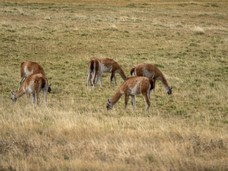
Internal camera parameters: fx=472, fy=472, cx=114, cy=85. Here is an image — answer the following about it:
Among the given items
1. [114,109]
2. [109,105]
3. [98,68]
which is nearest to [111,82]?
[98,68]

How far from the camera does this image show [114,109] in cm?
1461

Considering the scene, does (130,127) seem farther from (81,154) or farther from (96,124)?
(81,154)

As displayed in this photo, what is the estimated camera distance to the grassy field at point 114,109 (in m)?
8.70

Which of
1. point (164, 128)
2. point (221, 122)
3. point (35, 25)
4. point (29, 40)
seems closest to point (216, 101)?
point (221, 122)

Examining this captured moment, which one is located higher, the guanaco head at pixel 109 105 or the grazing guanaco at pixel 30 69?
the grazing guanaco at pixel 30 69

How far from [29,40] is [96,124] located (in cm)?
1944

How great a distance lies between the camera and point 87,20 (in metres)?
42.2

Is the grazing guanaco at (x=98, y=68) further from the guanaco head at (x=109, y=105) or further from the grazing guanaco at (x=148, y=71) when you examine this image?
the guanaco head at (x=109, y=105)

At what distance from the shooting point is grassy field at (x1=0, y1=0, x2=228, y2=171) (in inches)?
342

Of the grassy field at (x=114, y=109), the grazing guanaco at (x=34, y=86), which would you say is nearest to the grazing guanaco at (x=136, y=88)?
the grassy field at (x=114, y=109)

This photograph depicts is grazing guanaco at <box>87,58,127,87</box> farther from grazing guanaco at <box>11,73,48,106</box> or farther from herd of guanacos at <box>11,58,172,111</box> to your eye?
grazing guanaco at <box>11,73,48,106</box>

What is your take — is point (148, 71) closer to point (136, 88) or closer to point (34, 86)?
point (136, 88)

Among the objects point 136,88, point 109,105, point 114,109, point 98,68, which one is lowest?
point 114,109

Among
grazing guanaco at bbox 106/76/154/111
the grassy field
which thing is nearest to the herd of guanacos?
grazing guanaco at bbox 106/76/154/111
